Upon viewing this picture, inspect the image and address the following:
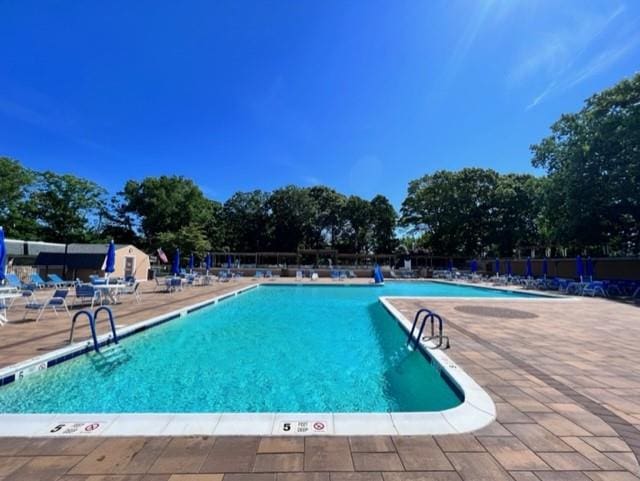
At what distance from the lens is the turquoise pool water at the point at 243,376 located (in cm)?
371

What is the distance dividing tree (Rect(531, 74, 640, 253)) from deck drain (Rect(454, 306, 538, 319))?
41.0 ft

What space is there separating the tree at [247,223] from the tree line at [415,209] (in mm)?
152

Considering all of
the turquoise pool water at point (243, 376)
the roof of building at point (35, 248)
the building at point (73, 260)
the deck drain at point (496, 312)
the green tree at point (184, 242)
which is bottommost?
the turquoise pool water at point (243, 376)

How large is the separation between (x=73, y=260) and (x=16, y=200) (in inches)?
675

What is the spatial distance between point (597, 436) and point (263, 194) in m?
45.3

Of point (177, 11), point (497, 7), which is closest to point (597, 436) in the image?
point (497, 7)

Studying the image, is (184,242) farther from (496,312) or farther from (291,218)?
(496,312)

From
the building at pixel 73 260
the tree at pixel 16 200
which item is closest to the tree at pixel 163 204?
the tree at pixel 16 200

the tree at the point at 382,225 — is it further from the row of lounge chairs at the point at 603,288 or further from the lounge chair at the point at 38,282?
the lounge chair at the point at 38,282

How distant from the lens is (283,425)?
2.54m

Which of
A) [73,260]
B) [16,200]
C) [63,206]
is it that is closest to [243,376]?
[73,260]

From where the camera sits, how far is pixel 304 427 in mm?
2504

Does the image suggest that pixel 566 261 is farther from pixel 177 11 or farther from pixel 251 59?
pixel 177 11

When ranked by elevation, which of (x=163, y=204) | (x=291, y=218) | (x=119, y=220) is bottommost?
(x=119, y=220)
